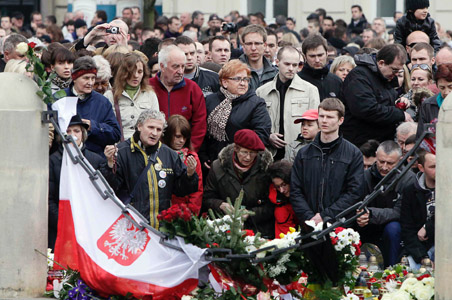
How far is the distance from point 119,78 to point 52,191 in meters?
1.53

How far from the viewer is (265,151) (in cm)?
1038

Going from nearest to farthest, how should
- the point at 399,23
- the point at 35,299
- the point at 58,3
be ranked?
the point at 35,299, the point at 399,23, the point at 58,3

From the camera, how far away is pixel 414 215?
10125 millimetres

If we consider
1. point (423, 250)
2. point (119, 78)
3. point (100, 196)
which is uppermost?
point (119, 78)

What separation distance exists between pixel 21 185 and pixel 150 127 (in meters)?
1.84

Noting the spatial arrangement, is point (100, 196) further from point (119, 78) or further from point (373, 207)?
point (373, 207)

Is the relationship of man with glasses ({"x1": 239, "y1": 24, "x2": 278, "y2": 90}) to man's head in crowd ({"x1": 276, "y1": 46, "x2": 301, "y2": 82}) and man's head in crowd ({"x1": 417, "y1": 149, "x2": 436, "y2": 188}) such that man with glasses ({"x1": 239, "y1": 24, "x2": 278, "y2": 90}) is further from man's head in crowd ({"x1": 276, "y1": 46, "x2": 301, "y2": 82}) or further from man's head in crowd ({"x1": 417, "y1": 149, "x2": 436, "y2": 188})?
man's head in crowd ({"x1": 417, "y1": 149, "x2": 436, "y2": 188})

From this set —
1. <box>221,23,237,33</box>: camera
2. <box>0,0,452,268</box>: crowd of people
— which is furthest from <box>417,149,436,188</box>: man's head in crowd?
<box>221,23,237,33</box>: camera

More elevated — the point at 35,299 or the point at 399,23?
the point at 399,23

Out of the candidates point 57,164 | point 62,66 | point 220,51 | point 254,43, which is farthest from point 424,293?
point 220,51

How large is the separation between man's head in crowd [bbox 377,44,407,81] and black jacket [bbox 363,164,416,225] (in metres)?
1.31

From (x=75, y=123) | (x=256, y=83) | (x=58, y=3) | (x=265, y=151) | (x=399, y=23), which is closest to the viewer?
(x=75, y=123)

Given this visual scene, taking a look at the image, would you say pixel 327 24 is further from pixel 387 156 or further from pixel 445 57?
pixel 387 156

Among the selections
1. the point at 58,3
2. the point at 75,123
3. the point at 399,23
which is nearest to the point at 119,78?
the point at 75,123
